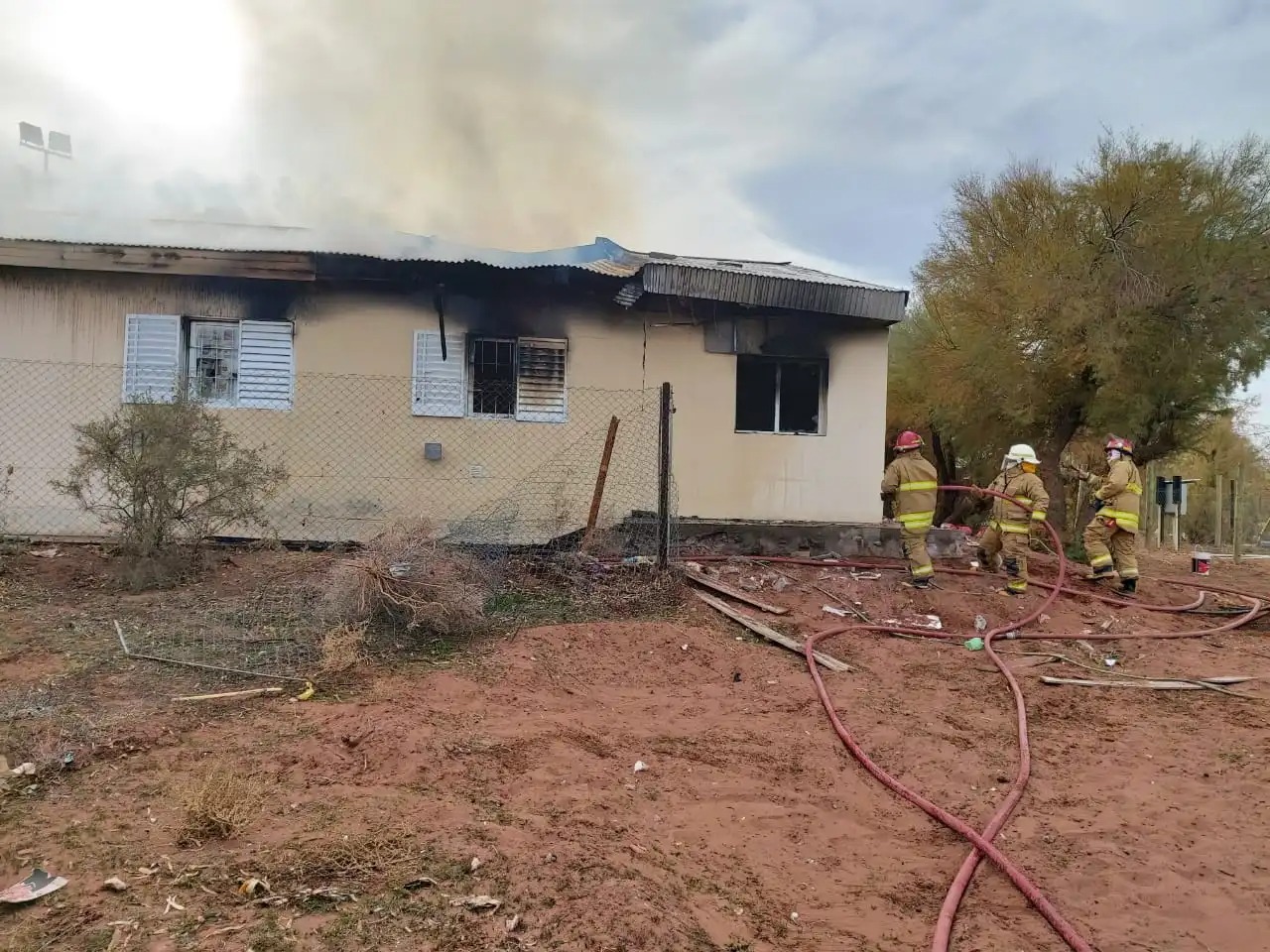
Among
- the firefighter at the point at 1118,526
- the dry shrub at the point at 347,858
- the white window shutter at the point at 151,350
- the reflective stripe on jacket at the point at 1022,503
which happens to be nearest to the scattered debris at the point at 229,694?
the dry shrub at the point at 347,858

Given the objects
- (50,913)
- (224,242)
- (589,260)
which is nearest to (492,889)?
(50,913)

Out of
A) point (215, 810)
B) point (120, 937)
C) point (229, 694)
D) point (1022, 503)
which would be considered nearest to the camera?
point (120, 937)

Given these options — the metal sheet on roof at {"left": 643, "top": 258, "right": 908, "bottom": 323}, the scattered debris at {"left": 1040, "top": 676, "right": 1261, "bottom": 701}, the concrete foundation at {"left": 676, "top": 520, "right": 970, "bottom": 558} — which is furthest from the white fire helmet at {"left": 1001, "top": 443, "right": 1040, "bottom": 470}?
the scattered debris at {"left": 1040, "top": 676, "right": 1261, "bottom": 701}

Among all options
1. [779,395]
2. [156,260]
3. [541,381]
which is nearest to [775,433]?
[779,395]

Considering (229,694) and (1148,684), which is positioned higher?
(229,694)

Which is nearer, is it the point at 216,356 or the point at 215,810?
the point at 215,810

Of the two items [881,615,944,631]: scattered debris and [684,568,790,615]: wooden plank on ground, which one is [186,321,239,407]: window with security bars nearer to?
[684,568,790,615]: wooden plank on ground

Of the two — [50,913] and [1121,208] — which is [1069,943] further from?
[1121,208]

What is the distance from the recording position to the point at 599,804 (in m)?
3.46

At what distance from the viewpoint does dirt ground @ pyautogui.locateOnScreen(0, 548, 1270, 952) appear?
2.60 m

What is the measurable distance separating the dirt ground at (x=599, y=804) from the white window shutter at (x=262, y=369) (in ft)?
10.9

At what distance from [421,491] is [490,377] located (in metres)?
1.52

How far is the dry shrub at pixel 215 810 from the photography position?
2.92 m

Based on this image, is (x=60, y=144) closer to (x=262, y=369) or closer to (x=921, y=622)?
(x=262, y=369)
